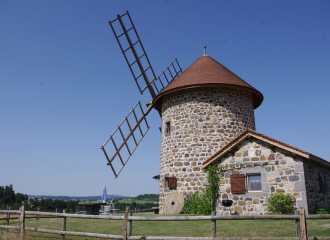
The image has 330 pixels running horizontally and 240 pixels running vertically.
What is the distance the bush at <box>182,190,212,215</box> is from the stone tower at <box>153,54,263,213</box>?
1.27 feet

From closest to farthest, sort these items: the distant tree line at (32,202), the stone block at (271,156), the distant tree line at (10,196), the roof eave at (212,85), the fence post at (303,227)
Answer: the fence post at (303,227) → the stone block at (271,156) → the roof eave at (212,85) → the distant tree line at (32,202) → the distant tree line at (10,196)

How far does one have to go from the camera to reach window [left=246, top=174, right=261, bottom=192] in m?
11.1

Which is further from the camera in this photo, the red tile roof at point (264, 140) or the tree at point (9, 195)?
the tree at point (9, 195)

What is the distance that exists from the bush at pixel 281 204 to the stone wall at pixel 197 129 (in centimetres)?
352

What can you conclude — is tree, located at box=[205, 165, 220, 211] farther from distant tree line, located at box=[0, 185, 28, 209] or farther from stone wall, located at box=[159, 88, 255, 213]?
distant tree line, located at box=[0, 185, 28, 209]

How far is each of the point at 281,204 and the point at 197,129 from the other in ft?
17.0

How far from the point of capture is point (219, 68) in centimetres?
1602

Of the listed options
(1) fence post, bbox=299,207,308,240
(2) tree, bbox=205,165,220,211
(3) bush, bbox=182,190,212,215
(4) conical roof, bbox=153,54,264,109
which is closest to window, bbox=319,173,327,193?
(2) tree, bbox=205,165,220,211

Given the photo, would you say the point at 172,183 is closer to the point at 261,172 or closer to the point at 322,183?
the point at 261,172

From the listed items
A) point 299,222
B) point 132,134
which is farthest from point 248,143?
point 132,134

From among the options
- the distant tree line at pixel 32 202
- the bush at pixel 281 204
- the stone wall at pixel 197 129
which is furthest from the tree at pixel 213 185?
the distant tree line at pixel 32 202

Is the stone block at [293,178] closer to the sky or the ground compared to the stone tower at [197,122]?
closer to the ground

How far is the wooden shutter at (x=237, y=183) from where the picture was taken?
11188 mm

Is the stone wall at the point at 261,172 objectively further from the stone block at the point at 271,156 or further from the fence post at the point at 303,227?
the fence post at the point at 303,227
